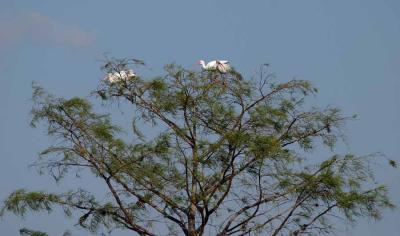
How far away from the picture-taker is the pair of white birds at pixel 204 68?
534 inches

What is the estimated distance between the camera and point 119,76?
44.5 feet

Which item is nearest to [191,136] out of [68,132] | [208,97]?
[208,97]

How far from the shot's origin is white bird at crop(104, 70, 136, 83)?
1356 centimetres

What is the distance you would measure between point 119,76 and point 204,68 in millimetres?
987

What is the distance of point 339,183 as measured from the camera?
1293cm

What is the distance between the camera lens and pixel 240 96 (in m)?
13.5

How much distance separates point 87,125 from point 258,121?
6.00 ft

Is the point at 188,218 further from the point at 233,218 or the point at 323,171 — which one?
the point at 323,171

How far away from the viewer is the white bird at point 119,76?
534 inches

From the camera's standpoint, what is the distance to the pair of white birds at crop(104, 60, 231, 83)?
44.5 ft

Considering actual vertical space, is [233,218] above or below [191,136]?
below

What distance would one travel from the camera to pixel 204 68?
13922mm

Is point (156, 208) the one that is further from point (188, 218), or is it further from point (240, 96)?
point (240, 96)

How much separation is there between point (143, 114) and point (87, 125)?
65cm
